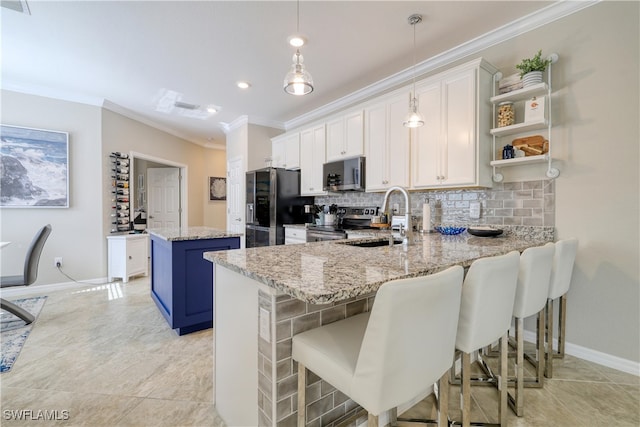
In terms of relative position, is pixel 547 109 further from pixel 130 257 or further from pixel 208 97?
pixel 130 257

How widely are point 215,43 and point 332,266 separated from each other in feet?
8.59

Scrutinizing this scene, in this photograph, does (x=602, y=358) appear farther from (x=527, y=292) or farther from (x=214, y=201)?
(x=214, y=201)

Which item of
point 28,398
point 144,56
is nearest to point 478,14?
point 144,56

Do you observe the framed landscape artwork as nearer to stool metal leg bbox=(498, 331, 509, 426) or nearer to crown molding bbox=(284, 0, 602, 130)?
crown molding bbox=(284, 0, 602, 130)

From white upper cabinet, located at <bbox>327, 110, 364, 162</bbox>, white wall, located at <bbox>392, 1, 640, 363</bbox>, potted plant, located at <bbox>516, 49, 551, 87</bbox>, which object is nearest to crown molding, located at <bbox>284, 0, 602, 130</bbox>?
white wall, located at <bbox>392, 1, 640, 363</bbox>

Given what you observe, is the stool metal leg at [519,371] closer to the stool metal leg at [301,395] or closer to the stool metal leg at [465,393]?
the stool metal leg at [465,393]

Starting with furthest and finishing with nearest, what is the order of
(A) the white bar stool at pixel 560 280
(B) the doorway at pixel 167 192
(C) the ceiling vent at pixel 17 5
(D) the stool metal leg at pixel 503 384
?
(B) the doorway at pixel 167 192 < (C) the ceiling vent at pixel 17 5 < (A) the white bar stool at pixel 560 280 < (D) the stool metal leg at pixel 503 384

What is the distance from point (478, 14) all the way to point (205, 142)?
235 inches

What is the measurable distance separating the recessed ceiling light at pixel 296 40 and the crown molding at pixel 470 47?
49.4 inches

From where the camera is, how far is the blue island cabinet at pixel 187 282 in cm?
251

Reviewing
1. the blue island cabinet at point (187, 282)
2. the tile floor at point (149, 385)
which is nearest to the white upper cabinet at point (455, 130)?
the tile floor at point (149, 385)

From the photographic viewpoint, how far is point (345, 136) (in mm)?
3719

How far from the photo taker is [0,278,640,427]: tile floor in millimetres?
1556

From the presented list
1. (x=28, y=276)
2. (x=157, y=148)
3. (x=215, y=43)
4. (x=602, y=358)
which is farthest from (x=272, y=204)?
→ (x=602, y=358)
